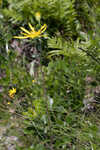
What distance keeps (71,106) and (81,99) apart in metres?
0.09

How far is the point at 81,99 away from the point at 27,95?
416 mm

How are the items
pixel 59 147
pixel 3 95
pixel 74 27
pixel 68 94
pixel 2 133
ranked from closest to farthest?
pixel 59 147
pixel 2 133
pixel 68 94
pixel 3 95
pixel 74 27

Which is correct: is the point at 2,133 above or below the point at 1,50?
below

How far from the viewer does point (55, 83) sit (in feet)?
4.65

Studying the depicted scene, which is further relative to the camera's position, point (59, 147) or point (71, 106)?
point (71, 106)

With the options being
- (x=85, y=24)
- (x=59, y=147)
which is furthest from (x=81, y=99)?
(x=85, y=24)

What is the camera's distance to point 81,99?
1.31m

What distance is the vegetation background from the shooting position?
1053 millimetres

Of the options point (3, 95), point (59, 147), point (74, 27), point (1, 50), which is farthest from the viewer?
point (74, 27)

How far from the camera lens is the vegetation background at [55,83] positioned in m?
1.05

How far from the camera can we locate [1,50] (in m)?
1.50

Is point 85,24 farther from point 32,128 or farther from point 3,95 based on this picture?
point 32,128

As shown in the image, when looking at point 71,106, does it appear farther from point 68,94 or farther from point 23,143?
point 23,143

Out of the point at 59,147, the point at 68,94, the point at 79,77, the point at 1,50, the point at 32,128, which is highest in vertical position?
the point at 1,50
